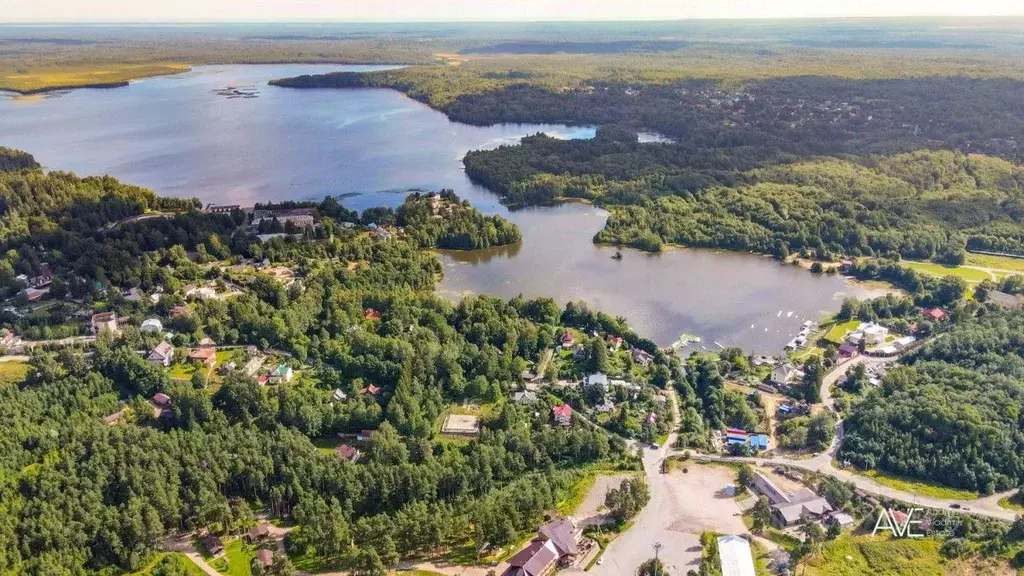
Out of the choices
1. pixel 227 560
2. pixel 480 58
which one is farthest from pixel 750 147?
pixel 480 58

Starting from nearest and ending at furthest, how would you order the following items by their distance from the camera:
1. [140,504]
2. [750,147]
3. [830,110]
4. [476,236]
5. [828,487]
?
[140,504]
[828,487]
[476,236]
[750,147]
[830,110]

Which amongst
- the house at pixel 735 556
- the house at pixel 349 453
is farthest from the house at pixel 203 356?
the house at pixel 735 556

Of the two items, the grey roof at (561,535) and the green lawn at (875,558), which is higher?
the grey roof at (561,535)

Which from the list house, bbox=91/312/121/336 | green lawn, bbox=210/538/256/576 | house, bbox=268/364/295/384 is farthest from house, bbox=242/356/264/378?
green lawn, bbox=210/538/256/576

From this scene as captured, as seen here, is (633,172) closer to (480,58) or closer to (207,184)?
(207,184)

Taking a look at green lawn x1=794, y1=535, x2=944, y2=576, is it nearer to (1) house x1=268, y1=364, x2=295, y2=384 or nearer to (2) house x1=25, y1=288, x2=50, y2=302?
(1) house x1=268, y1=364, x2=295, y2=384

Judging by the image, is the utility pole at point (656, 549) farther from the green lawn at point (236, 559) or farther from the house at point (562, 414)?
the green lawn at point (236, 559)

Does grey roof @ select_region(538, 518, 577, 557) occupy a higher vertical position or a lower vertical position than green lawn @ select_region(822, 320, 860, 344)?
lower

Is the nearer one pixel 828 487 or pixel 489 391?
pixel 828 487
